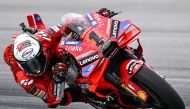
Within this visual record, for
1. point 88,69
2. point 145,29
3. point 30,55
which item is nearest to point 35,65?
point 30,55

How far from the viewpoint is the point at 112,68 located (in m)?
4.63

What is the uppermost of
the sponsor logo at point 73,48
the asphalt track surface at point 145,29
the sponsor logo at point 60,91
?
the sponsor logo at point 73,48

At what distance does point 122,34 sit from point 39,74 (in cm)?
92

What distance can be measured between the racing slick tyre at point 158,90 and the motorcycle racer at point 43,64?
2.37 ft

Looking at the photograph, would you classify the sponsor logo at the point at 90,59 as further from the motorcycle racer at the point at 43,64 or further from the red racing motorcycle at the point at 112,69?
the motorcycle racer at the point at 43,64

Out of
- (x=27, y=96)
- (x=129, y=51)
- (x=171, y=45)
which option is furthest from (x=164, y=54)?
(x=129, y=51)

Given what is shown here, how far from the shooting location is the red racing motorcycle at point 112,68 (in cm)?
440

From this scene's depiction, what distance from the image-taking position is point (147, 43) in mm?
8672

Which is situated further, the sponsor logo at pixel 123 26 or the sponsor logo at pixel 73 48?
the sponsor logo at pixel 123 26

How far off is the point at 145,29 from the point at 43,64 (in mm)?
4932

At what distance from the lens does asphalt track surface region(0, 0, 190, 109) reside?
6.42 metres

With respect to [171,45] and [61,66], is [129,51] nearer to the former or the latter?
[61,66]

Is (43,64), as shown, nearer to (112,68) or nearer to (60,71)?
(60,71)

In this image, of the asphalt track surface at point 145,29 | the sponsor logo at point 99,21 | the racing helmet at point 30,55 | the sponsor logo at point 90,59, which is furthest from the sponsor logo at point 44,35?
the asphalt track surface at point 145,29
